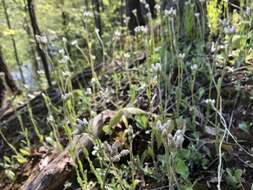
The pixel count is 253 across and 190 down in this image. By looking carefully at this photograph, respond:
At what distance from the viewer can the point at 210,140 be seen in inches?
76.9

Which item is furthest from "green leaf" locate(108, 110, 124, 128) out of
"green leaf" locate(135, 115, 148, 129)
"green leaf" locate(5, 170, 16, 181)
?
"green leaf" locate(5, 170, 16, 181)

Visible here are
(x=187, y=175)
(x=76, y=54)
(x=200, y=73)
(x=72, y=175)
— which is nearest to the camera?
(x=187, y=175)

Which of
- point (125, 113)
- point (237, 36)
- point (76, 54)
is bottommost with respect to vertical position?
point (76, 54)

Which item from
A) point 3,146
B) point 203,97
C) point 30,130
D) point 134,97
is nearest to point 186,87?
point 203,97

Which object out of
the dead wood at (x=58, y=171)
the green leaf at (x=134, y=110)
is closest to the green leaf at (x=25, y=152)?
the dead wood at (x=58, y=171)

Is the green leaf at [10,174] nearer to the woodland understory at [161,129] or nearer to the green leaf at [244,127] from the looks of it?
the woodland understory at [161,129]

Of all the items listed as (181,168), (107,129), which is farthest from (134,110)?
(181,168)

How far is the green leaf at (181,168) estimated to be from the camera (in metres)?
1.71

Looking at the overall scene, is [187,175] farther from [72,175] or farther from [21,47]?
[21,47]

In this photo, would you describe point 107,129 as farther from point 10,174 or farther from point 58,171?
point 10,174

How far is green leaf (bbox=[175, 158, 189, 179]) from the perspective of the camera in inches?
67.3

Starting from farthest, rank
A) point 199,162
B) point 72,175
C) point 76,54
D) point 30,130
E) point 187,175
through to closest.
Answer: point 76,54 < point 30,130 < point 72,175 < point 199,162 < point 187,175

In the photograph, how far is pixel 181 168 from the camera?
1.73 metres

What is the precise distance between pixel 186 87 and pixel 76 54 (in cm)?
1373
